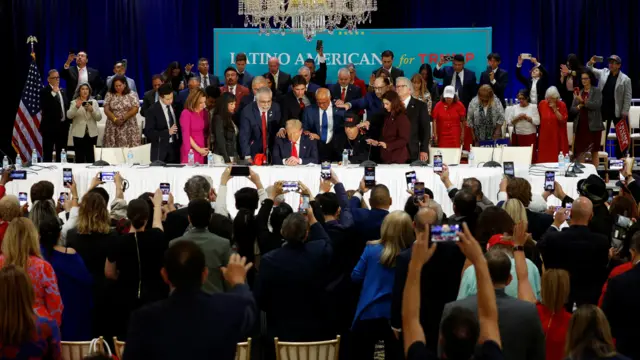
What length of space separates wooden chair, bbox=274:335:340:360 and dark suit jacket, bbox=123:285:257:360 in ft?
3.81

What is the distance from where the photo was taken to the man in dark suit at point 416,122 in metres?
10.2

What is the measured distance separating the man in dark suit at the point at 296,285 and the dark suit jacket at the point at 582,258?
4.45 ft

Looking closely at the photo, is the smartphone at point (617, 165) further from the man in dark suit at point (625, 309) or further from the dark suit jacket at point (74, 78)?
the dark suit jacket at point (74, 78)

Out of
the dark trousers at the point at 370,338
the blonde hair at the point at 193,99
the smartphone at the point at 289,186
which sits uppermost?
the blonde hair at the point at 193,99

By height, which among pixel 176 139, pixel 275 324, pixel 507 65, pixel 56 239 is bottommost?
pixel 275 324

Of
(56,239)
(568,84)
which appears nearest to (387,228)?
(56,239)

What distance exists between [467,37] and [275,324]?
10158mm

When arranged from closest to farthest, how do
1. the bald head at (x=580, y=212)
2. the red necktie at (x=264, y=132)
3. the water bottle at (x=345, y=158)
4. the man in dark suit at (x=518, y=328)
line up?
the man in dark suit at (x=518, y=328) → the bald head at (x=580, y=212) → the water bottle at (x=345, y=158) → the red necktie at (x=264, y=132)

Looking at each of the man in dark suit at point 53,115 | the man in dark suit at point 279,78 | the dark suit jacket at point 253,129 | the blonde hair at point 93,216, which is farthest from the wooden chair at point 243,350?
the man in dark suit at point 53,115

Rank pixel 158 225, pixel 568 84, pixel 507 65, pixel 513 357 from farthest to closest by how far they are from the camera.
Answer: pixel 507 65
pixel 568 84
pixel 158 225
pixel 513 357

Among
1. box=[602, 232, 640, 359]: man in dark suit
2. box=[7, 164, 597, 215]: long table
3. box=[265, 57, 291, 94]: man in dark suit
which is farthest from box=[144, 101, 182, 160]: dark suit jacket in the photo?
box=[602, 232, 640, 359]: man in dark suit

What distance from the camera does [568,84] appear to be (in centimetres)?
1405

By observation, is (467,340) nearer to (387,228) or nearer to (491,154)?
(387,228)

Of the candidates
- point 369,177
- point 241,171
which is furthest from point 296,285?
point 241,171
